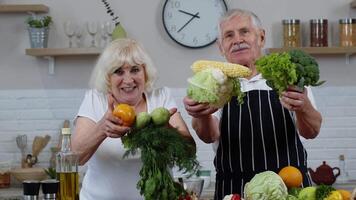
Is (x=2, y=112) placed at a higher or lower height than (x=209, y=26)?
lower

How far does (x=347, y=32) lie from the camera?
551cm

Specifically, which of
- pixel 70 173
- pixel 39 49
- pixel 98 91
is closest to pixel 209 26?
pixel 39 49

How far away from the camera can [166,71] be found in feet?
18.5

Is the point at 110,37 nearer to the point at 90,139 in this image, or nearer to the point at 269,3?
→ the point at 269,3

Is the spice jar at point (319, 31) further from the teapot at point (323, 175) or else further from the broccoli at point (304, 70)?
the broccoli at point (304, 70)

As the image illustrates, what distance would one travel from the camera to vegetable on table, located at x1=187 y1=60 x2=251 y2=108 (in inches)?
96.3

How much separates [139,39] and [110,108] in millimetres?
2835

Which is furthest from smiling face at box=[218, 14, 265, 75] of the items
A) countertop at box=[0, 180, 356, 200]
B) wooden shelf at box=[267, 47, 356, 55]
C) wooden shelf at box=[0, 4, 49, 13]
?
wooden shelf at box=[0, 4, 49, 13]

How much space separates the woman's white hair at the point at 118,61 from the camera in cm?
291

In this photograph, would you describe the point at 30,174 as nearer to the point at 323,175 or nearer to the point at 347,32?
the point at 323,175

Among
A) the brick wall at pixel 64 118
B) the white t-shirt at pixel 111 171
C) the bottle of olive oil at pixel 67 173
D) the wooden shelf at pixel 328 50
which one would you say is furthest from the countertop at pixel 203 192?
the bottle of olive oil at pixel 67 173

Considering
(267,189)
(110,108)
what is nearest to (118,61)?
(110,108)

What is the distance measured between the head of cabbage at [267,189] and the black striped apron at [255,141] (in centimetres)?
69

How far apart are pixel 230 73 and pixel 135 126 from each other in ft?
1.24
